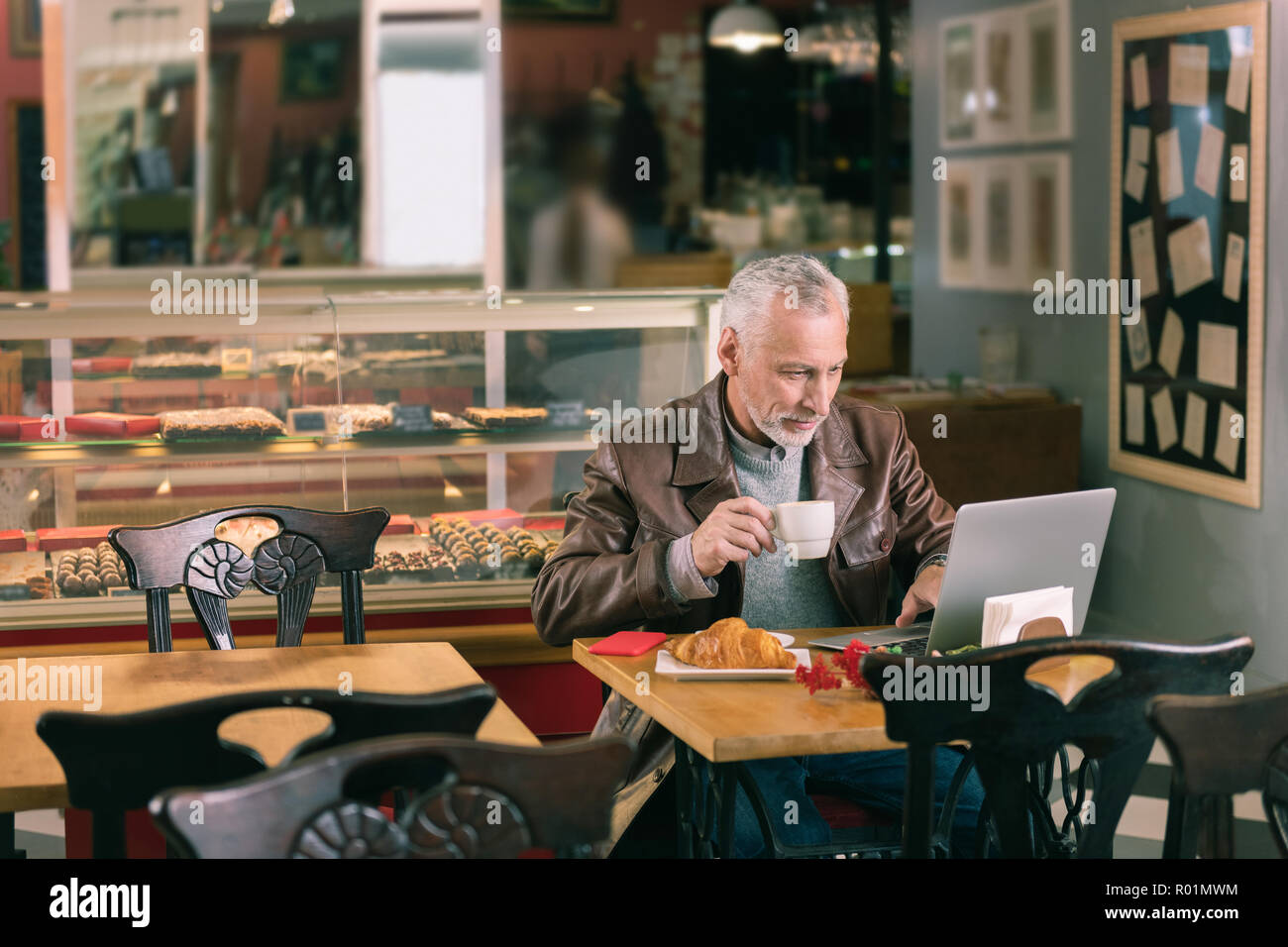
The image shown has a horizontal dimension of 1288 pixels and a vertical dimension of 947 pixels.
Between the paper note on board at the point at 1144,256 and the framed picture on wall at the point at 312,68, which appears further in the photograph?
the framed picture on wall at the point at 312,68

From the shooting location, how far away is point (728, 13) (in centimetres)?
865

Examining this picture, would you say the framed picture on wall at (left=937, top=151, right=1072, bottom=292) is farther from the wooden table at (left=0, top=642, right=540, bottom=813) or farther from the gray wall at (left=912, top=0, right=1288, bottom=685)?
the wooden table at (left=0, top=642, right=540, bottom=813)

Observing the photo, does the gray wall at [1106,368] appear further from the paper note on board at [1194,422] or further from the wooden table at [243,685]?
the wooden table at [243,685]

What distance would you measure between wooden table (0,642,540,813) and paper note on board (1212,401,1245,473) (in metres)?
3.46

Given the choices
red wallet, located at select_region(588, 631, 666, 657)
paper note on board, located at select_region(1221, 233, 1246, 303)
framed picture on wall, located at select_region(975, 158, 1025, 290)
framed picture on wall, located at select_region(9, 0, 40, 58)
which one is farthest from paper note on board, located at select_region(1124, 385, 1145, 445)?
framed picture on wall, located at select_region(9, 0, 40, 58)

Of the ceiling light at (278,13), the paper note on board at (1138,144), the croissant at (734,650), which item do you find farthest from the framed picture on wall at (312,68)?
the croissant at (734,650)

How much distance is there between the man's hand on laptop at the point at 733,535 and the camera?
2418 mm

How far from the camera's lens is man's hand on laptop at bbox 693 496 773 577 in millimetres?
2418

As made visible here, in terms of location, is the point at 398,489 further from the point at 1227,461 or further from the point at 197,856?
the point at 1227,461

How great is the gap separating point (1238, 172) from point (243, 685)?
4.02 m

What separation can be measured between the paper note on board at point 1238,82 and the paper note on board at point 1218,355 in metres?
0.76

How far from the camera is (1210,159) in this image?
5207 mm
